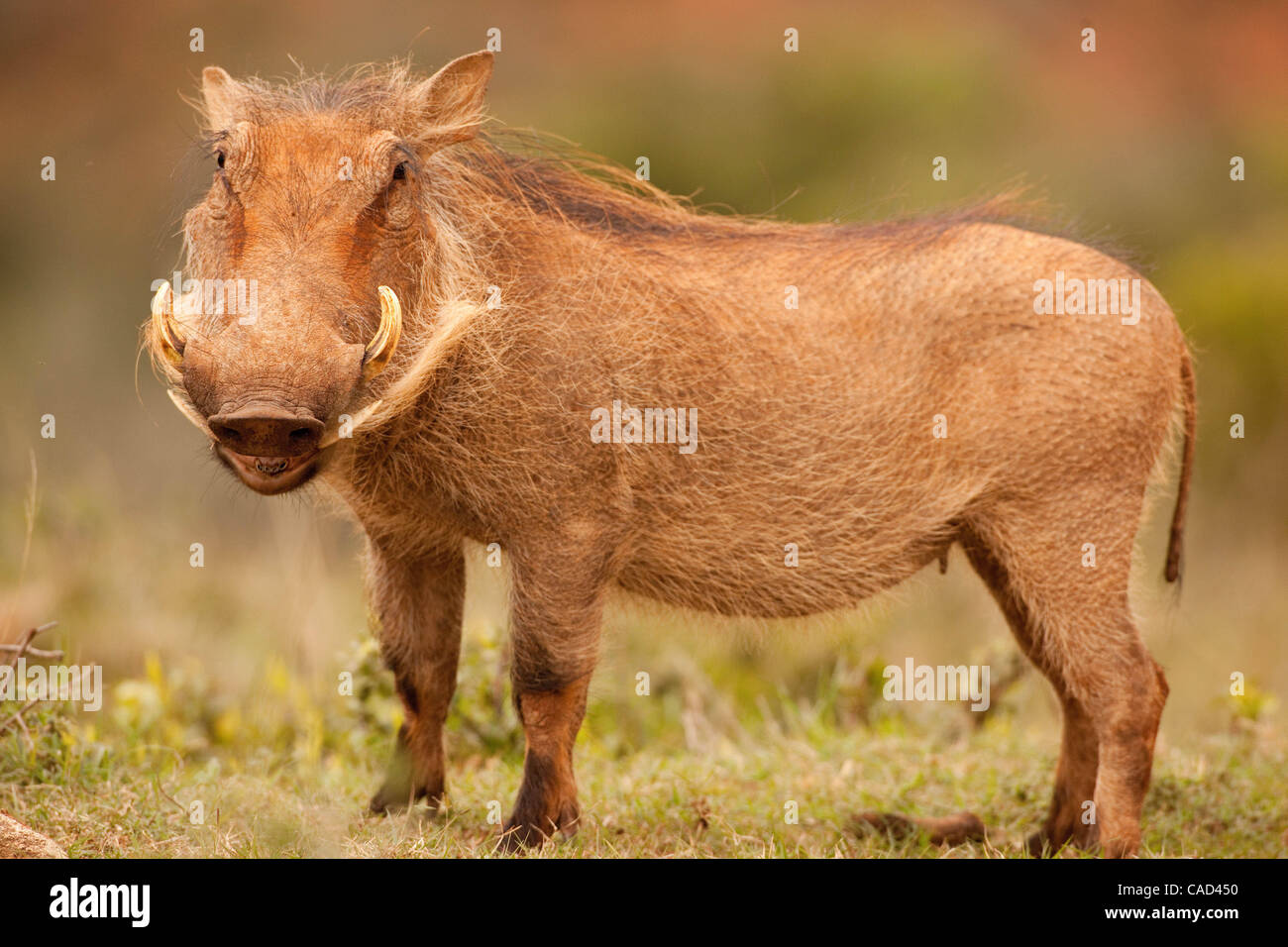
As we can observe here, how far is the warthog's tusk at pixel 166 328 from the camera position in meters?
3.15

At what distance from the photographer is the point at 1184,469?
443cm

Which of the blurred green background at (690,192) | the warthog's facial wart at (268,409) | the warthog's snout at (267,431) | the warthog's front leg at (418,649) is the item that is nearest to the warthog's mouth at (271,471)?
the warthog's facial wart at (268,409)

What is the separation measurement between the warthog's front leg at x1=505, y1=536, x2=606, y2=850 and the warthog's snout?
32.8 inches

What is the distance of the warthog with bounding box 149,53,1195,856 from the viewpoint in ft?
11.6

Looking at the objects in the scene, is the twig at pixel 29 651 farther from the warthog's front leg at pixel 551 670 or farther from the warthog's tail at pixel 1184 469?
the warthog's tail at pixel 1184 469

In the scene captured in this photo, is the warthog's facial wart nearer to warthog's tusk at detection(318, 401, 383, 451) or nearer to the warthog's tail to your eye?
warthog's tusk at detection(318, 401, 383, 451)

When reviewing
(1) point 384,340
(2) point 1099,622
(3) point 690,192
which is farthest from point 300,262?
(3) point 690,192

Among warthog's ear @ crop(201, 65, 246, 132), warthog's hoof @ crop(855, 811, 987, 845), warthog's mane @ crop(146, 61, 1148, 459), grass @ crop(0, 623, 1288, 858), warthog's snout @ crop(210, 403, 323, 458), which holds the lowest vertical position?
warthog's hoof @ crop(855, 811, 987, 845)

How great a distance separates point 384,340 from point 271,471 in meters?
0.39

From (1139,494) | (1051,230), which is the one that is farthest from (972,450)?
(1051,230)

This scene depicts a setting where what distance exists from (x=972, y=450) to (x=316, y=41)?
973 cm

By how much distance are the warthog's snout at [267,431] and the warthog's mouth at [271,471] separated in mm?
125

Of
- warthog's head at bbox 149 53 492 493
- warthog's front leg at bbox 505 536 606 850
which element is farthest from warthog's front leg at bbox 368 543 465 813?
warthog's head at bbox 149 53 492 493

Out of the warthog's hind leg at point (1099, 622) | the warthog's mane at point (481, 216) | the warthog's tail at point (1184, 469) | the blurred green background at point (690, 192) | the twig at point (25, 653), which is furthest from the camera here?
the blurred green background at point (690, 192)
